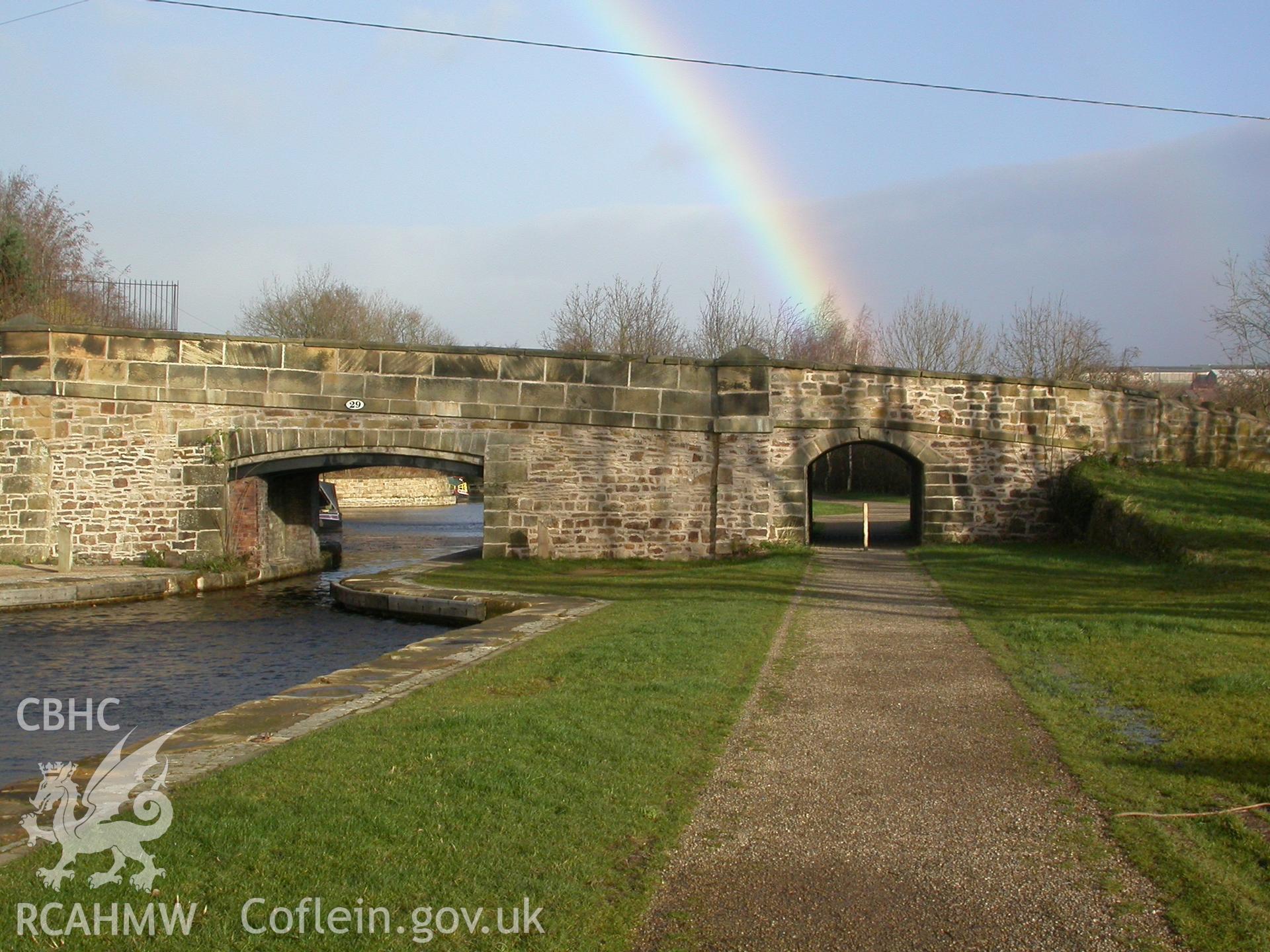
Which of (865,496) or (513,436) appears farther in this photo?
(865,496)

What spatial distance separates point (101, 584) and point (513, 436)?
7200 mm

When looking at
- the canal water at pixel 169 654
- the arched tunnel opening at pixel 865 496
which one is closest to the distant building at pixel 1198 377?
the arched tunnel opening at pixel 865 496

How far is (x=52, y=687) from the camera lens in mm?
11094

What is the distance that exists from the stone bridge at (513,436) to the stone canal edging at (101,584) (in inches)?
31.3

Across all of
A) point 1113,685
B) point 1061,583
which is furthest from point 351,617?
point 1113,685

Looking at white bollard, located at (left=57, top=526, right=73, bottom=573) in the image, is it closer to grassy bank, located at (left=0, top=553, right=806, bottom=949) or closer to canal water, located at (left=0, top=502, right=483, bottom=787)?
canal water, located at (left=0, top=502, right=483, bottom=787)

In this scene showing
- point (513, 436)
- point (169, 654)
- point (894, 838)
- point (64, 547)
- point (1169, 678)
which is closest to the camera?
point (894, 838)

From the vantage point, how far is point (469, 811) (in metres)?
5.27

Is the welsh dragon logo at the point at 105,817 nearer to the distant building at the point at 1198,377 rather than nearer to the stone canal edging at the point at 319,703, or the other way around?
the stone canal edging at the point at 319,703

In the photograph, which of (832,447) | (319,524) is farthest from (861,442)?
(319,524)

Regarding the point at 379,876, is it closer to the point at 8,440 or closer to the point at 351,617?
the point at 351,617

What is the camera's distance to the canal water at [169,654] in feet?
30.9

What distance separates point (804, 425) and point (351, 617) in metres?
9.09

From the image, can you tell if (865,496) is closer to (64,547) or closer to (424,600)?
(424,600)
